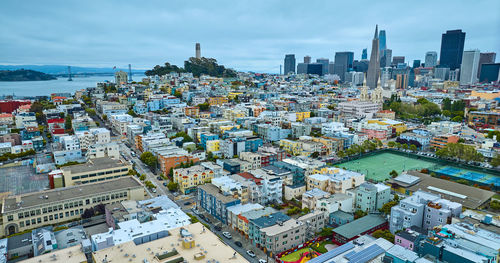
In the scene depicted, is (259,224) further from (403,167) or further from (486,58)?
(486,58)

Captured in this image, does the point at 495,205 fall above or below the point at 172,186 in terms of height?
above

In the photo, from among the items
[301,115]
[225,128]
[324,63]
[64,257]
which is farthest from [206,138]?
[324,63]

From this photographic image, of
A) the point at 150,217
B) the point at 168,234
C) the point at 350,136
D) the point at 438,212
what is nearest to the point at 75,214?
the point at 150,217

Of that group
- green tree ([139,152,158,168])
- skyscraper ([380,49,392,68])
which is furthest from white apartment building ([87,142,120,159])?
skyscraper ([380,49,392,68])

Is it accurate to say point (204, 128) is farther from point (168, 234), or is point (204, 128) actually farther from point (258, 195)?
point (168, 234)

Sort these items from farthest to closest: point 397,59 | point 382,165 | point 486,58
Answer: point 397,59, point 486,58, point 382,165

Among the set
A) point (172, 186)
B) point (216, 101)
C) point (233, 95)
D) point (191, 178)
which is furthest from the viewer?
point (233, 95)
